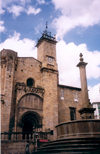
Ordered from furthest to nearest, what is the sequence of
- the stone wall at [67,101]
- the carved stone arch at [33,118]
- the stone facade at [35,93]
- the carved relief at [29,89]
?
the stone wall at [67,101] < the carved relief at [29,89] < the carved stone arch at [33,118] < the stone facade at [35,93]

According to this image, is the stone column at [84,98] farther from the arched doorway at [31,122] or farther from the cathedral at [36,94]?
the arched doorway at [31,122]

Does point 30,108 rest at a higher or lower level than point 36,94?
lower

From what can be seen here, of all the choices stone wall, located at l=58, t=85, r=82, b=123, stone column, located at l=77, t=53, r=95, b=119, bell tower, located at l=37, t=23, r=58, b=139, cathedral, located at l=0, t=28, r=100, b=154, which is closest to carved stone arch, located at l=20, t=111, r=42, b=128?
cathedral, located at l=0, t=28, r=100, b=154

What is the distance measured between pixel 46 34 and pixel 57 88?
828cm

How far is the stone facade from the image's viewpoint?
20203 mm

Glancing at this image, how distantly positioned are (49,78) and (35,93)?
3036 mm

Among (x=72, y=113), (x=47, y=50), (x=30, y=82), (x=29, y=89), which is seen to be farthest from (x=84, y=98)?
(x=47, y=50)

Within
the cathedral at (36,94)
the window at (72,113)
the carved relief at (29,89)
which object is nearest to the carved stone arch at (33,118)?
the cathedral at (36,94)

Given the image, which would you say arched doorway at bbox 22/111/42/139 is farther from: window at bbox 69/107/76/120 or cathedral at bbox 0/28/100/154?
window at bbox 69/107/76/120

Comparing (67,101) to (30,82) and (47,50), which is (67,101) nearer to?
(30,82)

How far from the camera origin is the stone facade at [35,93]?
20.2 metres

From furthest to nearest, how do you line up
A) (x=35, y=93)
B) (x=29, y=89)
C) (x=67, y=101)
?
1. (x=67, y=101)
2. (x=35, y=93)
3. (x=29, y=89)

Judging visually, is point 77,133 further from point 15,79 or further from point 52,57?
point 52,57

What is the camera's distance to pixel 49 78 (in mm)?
24125
